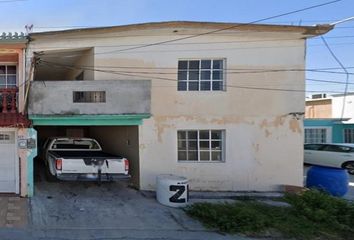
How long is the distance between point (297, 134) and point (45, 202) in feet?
27.5

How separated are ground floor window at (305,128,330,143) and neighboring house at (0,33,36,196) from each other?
18.5 m

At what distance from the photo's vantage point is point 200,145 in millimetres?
13203

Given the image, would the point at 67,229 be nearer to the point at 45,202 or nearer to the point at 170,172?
the point at 45,202

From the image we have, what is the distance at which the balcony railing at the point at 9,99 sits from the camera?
1159 cm

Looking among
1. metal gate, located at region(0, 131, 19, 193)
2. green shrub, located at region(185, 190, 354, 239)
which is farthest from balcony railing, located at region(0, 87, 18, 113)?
green shrub, located at region(185, 190, 354, 239)

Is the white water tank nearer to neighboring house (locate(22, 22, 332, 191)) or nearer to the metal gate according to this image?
neighboring house (locate(22, 22, 332, 191))

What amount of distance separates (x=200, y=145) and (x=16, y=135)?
5.82 meters

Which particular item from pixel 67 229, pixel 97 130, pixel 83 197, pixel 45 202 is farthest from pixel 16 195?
pixel 97 130

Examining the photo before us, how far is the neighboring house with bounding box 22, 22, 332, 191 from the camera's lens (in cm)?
1250

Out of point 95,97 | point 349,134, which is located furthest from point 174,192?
point 349,134

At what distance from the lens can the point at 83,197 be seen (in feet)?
37.7

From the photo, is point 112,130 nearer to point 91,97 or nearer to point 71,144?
point 71,144

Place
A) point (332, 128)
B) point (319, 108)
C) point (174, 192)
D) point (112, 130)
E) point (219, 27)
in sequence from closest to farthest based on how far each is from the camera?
point (174, 192), point (219, 27), point (112, 130), point (332, 128), point (319, 108)

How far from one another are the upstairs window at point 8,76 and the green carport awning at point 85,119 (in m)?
2.45
